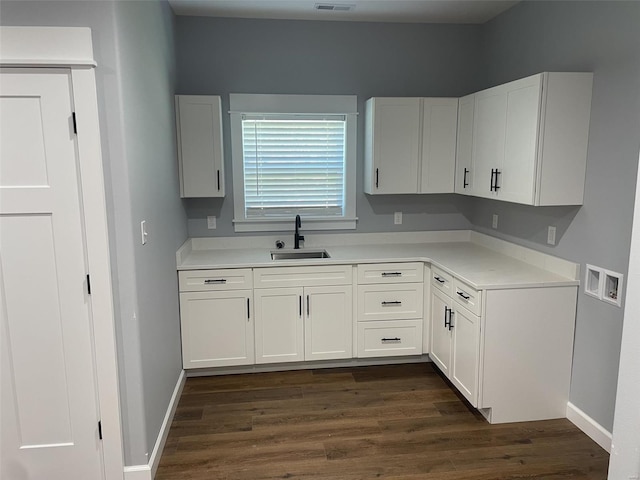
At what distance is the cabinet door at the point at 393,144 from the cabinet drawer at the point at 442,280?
0.73 m

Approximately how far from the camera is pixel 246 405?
3109 mm

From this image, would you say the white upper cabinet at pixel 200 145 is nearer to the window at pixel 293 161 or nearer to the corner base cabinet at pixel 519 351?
the window at pixel 293 161

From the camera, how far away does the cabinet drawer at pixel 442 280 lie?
3186 mm

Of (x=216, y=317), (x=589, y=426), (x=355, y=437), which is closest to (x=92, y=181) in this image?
(x=216, y=317)

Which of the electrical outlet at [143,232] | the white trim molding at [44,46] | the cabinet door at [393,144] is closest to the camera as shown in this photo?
the white trim molding at [44,46]

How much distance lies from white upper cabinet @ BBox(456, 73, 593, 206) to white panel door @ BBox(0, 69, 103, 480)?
96.1 inches

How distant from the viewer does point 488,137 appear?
3.23 m

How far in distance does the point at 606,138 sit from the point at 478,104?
103 centimetres

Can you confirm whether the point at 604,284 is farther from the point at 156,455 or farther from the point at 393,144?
A: the point at 156,455

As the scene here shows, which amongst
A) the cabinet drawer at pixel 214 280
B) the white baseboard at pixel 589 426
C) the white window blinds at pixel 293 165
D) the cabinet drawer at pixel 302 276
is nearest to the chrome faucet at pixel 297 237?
the white window blinds at pixel 293 165

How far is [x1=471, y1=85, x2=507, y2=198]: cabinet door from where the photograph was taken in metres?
3.05

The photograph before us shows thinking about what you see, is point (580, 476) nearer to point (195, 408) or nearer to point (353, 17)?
point (195, 408)

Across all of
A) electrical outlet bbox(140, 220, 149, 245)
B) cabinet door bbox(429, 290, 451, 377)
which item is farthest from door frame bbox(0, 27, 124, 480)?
cabinet door bbox(429, 290, 451, 377)

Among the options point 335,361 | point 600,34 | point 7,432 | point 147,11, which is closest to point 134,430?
point 7,432
